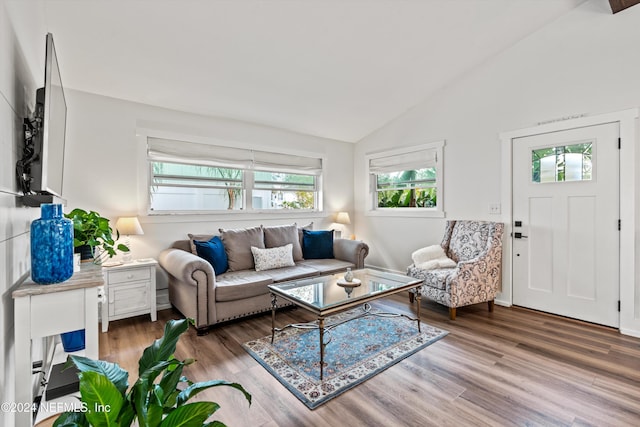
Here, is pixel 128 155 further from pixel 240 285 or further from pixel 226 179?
pixel 240 285

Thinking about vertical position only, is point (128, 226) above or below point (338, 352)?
above

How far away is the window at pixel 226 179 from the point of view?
3639 millimetres

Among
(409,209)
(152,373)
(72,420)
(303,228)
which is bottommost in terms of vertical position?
(72,420)

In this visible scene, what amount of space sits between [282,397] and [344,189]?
12.8 ft

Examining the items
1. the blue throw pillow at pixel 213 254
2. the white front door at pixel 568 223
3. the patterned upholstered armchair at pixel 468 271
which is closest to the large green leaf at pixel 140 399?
the blue throw pillow at pixel 213 254

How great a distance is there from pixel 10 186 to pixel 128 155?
7.34 ft

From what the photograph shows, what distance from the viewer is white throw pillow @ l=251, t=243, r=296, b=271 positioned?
11.6ft

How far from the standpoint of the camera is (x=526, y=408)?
1.77m

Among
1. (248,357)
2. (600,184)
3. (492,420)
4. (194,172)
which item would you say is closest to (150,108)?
(194,172)

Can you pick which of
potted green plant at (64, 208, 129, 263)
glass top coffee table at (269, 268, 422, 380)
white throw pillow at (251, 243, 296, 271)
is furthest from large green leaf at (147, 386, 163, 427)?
white throw pillow at (251, 243, 296, 271)

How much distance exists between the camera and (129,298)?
9.84 ft

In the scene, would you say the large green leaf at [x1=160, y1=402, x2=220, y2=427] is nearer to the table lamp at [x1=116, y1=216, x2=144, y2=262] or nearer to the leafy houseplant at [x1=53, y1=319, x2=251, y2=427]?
the leafy houseplant at [x1=53, y1=319, x2=251, y2=427]

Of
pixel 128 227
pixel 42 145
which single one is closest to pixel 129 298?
pixel 128 227

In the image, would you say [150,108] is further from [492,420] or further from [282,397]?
[492,420]
